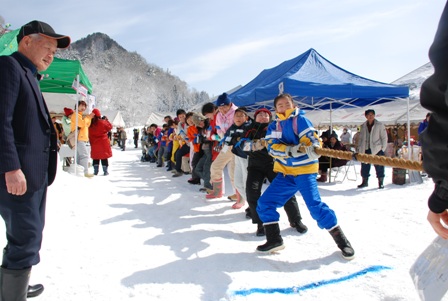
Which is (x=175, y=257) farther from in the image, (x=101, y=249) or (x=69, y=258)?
(x=69, y=258)

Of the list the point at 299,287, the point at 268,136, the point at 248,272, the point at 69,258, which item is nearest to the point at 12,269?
the point at 69,258

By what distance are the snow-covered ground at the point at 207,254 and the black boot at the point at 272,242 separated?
0.28 feet

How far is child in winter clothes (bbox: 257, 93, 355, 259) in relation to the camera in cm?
292

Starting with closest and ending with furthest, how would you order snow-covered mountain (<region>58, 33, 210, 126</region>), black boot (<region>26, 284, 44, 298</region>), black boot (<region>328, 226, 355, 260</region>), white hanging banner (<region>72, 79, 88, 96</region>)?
black boot (<region>26, 284, 44, 298</region>) < black boot (<region>328, 226, 355, 260</region>) < white hanging banner (<region>72, 79, 88, 96</region>) < snow-covered mountain (<region>58, 33, 210, 126</region>)

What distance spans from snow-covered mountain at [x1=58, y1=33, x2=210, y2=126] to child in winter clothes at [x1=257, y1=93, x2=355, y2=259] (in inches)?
3401

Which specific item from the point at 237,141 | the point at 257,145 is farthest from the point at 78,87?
Result: the point at 257,145

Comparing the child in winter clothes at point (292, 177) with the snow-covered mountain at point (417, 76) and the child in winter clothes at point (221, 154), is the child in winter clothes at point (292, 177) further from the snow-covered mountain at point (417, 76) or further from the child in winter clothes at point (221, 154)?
the snow-covered mountain at point (417, 76)

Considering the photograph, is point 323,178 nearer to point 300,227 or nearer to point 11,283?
point 300,227

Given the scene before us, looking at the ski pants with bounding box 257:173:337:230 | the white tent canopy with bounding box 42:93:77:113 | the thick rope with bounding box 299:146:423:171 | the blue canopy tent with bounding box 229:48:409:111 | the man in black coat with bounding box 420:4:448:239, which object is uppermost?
the white tent canopy with bounding box 42:93:77:113

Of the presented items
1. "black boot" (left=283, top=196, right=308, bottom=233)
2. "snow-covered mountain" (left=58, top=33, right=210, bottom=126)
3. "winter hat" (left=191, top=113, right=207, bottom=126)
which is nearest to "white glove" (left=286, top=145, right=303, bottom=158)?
"black boot" (left=283, top=196, right=308, bottom=233)

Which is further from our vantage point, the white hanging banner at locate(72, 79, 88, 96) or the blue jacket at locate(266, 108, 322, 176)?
the white hanging banner at locate(72, 79, 88, 96)

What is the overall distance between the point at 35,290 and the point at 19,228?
0.75 meters

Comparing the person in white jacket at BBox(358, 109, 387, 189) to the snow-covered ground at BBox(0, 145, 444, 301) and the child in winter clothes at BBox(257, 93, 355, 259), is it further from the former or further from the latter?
the child in winter clothes at BBox(257, 93, 355, 259)

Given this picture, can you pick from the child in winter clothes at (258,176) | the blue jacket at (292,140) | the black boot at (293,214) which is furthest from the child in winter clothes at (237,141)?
the blue jacket at (292,140)
